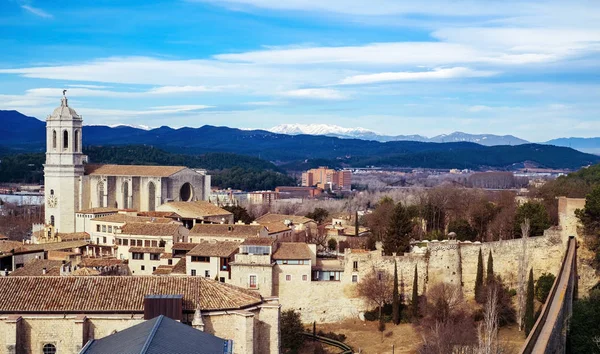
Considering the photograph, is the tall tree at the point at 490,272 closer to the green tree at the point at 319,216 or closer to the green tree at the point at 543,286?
the green tree at the point at 543,286

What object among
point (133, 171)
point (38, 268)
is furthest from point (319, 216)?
point (38, 268)

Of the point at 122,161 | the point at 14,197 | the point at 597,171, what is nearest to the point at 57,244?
the point at 597,171

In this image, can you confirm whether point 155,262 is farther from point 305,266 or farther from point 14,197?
point 14,197

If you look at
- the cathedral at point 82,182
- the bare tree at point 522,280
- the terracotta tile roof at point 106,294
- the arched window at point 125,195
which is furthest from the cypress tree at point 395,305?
the arched window at point 125,195

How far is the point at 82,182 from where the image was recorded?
61625 millimetres

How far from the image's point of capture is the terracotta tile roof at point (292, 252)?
37891 mm

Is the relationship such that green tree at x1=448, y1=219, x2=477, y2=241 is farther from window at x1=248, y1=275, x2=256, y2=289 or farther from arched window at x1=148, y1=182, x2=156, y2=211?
arched window at x1=148, y1=182, x2=156, y2=211

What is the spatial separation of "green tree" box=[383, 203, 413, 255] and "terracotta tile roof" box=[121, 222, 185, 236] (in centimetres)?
1109

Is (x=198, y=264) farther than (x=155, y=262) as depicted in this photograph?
No

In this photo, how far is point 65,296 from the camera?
78.5 feet

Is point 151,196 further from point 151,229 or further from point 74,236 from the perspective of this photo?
point 151,229

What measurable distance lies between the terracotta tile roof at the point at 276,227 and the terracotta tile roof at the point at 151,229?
544 centimetres

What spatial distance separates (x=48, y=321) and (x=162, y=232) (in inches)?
838

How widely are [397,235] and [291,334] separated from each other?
9.15 m
